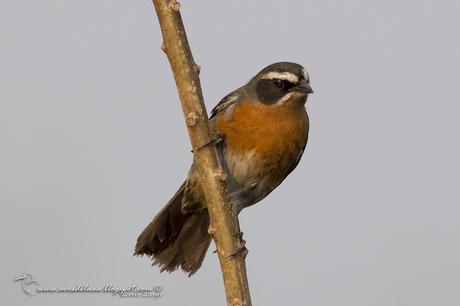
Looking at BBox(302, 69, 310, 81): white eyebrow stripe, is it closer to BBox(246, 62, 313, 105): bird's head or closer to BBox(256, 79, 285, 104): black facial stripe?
BBox(246, 62, 313, 105): bird's head

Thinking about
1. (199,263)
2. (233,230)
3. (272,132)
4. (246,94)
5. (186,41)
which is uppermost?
(246,94)

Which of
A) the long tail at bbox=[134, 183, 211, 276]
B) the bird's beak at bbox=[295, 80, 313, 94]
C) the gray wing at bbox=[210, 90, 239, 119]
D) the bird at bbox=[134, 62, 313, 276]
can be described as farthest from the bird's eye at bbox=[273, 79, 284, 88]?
the long tail at bbox=[134, 183, 211, 276]

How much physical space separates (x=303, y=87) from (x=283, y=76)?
22 cm

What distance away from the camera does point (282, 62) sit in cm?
666

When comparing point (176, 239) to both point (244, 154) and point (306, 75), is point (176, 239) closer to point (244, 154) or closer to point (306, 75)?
point (244, 154)

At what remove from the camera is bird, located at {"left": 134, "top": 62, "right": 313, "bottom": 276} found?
6387 millimetres

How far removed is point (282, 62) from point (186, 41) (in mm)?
3325

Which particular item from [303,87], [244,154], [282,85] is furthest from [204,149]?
[282,85]

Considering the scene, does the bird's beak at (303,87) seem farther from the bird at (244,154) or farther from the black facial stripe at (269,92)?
the black facial stripe at (269,92)

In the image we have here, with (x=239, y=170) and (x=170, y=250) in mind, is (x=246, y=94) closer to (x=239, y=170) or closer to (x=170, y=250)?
(x=239, y=170)

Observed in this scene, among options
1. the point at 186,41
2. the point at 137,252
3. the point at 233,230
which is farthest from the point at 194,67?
the point at 137,252

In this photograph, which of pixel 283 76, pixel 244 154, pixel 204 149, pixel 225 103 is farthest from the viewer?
pixel 225 103

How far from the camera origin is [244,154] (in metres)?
6.40

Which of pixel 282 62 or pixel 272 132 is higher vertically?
pixel 282 62
